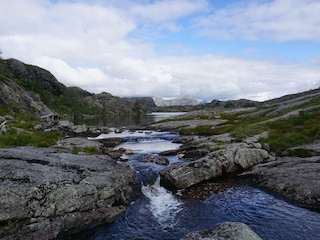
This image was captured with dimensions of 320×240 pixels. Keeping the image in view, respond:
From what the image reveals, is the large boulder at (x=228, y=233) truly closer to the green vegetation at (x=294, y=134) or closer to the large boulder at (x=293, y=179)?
the large boulder at (x=293, y=179)

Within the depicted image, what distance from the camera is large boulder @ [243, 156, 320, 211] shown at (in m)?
22.1

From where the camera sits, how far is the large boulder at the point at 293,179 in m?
22.1

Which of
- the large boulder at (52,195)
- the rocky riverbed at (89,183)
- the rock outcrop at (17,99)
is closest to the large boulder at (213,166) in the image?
the rocky riverbed at (89,183)

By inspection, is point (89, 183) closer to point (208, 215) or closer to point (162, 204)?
point (162, 204)

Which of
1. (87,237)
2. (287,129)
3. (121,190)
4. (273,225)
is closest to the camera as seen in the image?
(87,237)

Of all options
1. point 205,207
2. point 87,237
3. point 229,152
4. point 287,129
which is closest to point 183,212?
point 205,207

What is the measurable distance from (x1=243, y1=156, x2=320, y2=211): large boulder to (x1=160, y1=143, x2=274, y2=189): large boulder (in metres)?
1.79

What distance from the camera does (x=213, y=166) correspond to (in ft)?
97.8

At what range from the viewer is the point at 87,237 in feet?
56.7

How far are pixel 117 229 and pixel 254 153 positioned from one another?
22.1 metres

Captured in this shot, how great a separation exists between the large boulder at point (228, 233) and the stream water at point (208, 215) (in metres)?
4.48

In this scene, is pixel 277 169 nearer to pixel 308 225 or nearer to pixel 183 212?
pixel 308 225

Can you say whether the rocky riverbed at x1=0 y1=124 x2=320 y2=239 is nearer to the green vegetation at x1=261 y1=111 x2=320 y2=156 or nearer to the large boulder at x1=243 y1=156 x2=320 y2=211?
the large boulder at x1=243 y1=156 x2=320 y2=211

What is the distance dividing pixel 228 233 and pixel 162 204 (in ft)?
36.8
